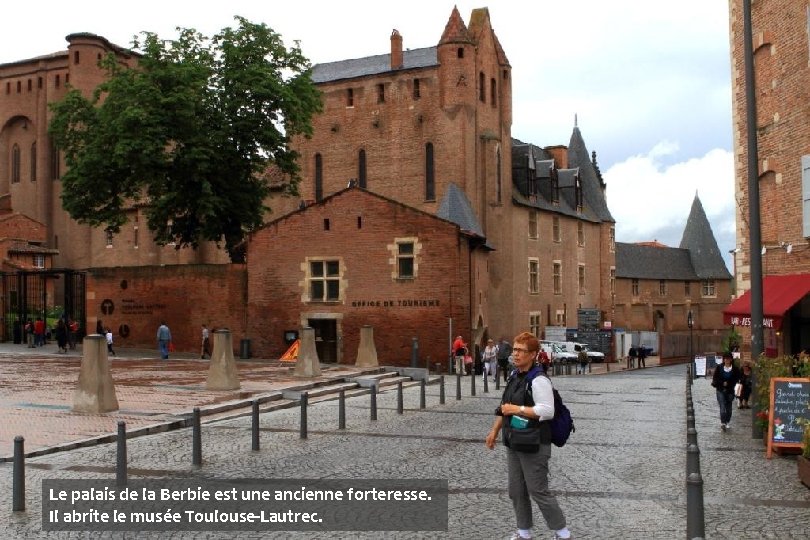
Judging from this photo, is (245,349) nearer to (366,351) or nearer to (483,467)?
(366,351)

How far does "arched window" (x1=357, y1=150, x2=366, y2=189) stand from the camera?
5322 cm

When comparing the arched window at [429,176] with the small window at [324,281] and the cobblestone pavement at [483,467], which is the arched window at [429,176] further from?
the cobblestone pavement at [483,467]

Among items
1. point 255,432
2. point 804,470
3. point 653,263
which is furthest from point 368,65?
point 804,470

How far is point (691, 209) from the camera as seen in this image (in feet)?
312

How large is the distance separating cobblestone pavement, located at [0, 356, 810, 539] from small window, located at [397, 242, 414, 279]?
15.9 m

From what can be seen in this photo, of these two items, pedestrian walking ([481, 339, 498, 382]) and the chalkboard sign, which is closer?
the chalkboard sign

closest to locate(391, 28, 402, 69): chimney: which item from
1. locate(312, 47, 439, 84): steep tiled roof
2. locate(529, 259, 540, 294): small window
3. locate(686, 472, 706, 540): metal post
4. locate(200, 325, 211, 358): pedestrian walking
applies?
locate(312, 47, 439, 84): steep tiled roof

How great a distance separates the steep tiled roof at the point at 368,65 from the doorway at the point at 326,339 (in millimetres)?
20971

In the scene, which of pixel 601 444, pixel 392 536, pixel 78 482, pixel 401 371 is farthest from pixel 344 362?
pixel 392 536

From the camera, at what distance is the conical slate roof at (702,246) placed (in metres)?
89.9

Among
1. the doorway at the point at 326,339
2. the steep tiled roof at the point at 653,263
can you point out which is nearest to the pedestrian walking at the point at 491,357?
the doorway at the point at 326,339

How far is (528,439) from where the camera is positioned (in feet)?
23.6

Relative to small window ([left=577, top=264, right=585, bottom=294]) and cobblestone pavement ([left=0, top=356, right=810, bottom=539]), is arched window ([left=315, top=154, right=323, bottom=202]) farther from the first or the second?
cobblestone pavement ([left=0, top=356, right=810, bottom=539])

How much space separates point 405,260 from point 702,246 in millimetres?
65440
